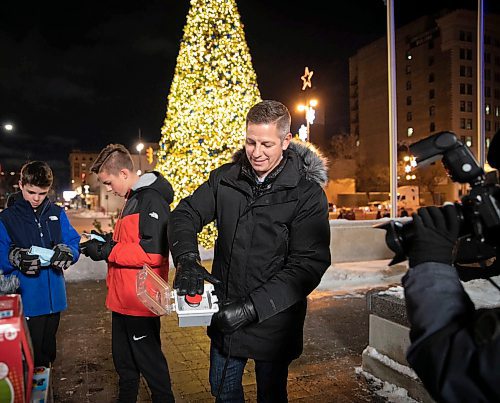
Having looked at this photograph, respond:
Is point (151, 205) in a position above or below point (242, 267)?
above

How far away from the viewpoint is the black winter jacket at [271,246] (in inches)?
107

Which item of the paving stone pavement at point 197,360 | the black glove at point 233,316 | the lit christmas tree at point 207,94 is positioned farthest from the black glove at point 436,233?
the lit christmas tree at point 207,94

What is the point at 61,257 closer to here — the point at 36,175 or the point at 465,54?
the point at 36,175

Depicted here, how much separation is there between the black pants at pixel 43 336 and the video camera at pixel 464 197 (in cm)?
346

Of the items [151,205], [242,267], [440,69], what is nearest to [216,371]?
[242,267]

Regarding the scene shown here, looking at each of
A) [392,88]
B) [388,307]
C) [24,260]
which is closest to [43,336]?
[24,260]

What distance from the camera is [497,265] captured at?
1.91 m

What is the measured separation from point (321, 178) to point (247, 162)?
19.2 inches

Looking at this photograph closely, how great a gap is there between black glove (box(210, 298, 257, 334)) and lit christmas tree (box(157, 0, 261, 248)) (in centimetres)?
948

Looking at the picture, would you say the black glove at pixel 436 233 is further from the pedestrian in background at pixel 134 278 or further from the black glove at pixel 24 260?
the black glove at pixel 24 260

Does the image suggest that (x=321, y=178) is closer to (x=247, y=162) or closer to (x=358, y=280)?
→ (x=247, y=162)

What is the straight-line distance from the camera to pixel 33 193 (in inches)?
163

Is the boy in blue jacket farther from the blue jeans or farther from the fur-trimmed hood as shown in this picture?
the fur-trimmed hood

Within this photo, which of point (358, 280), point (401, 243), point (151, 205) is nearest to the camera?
point (401, 243)
